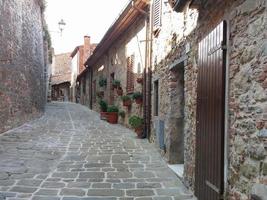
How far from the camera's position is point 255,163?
3.16 m

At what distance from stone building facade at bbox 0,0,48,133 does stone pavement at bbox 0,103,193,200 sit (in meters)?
1.00

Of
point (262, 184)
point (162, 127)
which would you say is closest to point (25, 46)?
point (162, 127)

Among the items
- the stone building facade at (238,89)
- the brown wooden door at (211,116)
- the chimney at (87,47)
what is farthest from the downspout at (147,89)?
the chimney at (87,47)

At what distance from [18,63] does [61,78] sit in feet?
119

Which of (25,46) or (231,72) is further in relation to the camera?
(25,46)

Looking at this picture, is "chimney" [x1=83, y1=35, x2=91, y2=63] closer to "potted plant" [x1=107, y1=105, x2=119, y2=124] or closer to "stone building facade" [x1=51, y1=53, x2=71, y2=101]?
"stone building facade" [x1=51, y1=53, x2=71, y2=101]

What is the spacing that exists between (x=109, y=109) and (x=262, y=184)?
40.5 feet

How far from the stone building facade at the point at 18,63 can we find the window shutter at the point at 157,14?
12.4 ft

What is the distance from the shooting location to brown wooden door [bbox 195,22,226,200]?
4004mm

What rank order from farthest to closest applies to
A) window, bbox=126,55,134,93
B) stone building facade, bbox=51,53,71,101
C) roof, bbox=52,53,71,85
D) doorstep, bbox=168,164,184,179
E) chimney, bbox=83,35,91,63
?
1. roof, bbox=52,53,71,85
2. stone building facade, bbox=51,53,71,101
3. chimney, bbox=83,35,91,63
4. window, bbox=126,55,134,93
5. doorstep, bbox=168,164,184,179

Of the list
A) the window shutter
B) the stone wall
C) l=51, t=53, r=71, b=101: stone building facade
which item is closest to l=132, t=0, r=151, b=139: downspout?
the stone wall

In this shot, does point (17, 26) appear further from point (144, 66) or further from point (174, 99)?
point (174, 99)

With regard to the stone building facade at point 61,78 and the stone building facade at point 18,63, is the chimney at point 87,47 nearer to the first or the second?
the stone building facade at point 61,78

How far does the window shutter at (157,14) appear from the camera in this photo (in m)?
9.34
